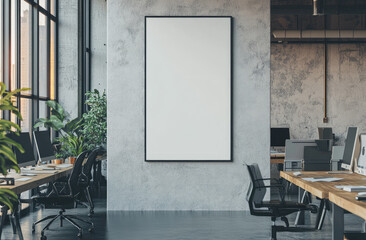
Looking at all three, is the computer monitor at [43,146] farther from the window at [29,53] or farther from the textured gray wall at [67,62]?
the textured gray wall at [67,62]

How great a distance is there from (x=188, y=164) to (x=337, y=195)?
4303mm

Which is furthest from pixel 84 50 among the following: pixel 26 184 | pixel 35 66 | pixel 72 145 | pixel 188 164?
pixel 26 184

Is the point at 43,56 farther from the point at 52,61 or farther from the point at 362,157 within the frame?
the point at 362,157

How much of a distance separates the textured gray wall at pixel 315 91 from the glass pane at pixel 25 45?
251 inches

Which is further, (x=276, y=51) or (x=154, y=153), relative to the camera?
(x=276, y=51)

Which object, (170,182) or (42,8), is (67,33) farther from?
(170,182)

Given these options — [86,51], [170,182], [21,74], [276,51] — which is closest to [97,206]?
[170,182]

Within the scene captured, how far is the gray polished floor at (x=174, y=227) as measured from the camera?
655cm

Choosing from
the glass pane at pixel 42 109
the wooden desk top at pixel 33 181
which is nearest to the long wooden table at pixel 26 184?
the wooden desk top at pixel 33 181

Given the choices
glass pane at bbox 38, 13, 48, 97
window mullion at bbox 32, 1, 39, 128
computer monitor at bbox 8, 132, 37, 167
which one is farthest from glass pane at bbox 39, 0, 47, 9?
→ computer monitor at bbox 8, 132, 37, 167

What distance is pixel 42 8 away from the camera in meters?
9.62

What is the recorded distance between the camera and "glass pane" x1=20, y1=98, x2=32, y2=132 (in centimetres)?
852

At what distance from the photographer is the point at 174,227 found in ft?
23.3

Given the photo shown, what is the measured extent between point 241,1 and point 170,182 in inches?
119
